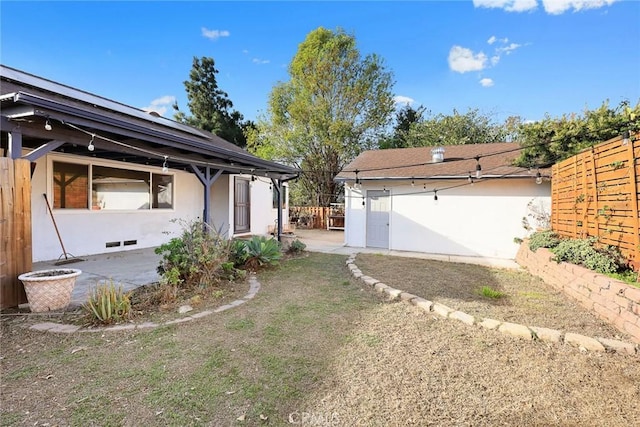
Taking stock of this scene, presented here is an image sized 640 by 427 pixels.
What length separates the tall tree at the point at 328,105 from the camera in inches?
701

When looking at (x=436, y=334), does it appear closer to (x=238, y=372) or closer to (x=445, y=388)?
(x=445, y=388)

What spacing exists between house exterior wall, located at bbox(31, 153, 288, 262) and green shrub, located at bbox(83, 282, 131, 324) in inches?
88.5

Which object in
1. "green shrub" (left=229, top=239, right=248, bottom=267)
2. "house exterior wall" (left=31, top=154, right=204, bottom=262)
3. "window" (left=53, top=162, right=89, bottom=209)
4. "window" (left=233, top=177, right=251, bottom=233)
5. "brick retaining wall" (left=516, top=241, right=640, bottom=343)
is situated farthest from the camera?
"window" (left=233, top=177, right=251, bottom=233)

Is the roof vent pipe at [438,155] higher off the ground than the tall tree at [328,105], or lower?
lower

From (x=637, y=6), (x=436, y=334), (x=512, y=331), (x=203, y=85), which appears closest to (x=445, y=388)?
(x=436, y=334)

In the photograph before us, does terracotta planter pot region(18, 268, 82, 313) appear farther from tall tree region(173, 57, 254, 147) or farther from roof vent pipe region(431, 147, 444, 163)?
tall tree region(173, 57, 254, 147)

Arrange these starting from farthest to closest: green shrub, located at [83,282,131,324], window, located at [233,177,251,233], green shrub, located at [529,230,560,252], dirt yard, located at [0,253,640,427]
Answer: window, located at [233,177,251,233] → green shrub, located at [529,230,560,252] → green shrub, located at [83,282,131,324] → dirt yard, located at [0,253,640,427]

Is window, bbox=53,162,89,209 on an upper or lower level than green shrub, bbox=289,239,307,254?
upper

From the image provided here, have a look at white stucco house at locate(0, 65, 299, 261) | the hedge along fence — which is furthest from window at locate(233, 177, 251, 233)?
the hedge along fence

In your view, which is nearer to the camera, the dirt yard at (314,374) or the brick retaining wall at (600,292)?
the dirt yard at (314,374)

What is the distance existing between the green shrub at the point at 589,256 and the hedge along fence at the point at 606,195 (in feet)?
0.47

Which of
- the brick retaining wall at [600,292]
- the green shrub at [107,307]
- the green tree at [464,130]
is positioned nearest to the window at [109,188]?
the green shrub at [107,307]

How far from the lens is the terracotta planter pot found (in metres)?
3.60

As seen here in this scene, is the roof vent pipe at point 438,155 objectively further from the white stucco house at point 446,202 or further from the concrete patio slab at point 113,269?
the concrete patio slab at point 113,269
